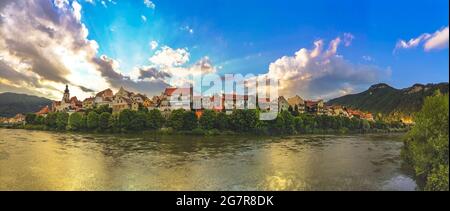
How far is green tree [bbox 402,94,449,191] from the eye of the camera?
17.2ft

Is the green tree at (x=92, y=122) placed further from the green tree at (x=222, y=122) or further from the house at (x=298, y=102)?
the house at (x=298, y=102)

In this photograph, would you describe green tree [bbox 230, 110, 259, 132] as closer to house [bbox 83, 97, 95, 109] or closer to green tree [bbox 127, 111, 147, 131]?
green tree [bbox 127, 111, 147, 131]

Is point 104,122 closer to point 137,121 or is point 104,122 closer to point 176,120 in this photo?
point 137,121

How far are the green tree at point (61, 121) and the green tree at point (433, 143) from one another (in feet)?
75.4

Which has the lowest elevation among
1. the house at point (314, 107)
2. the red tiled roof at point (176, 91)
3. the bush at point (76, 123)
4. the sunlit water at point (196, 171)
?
the sunlit water at point (196, 171)

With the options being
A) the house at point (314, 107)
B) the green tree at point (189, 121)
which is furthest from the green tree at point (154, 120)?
the house at point (314, 107)

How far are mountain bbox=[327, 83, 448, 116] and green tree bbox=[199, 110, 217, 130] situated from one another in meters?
18.0

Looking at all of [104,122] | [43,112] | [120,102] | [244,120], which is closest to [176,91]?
[120,102]

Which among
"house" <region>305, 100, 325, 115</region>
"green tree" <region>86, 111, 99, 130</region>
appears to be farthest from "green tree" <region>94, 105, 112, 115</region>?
"house" <region>305, 100, 325, 115</region>

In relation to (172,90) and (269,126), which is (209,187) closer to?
(269,126)

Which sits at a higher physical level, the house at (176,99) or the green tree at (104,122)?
the house at (176,99)

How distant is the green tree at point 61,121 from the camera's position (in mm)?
23938
